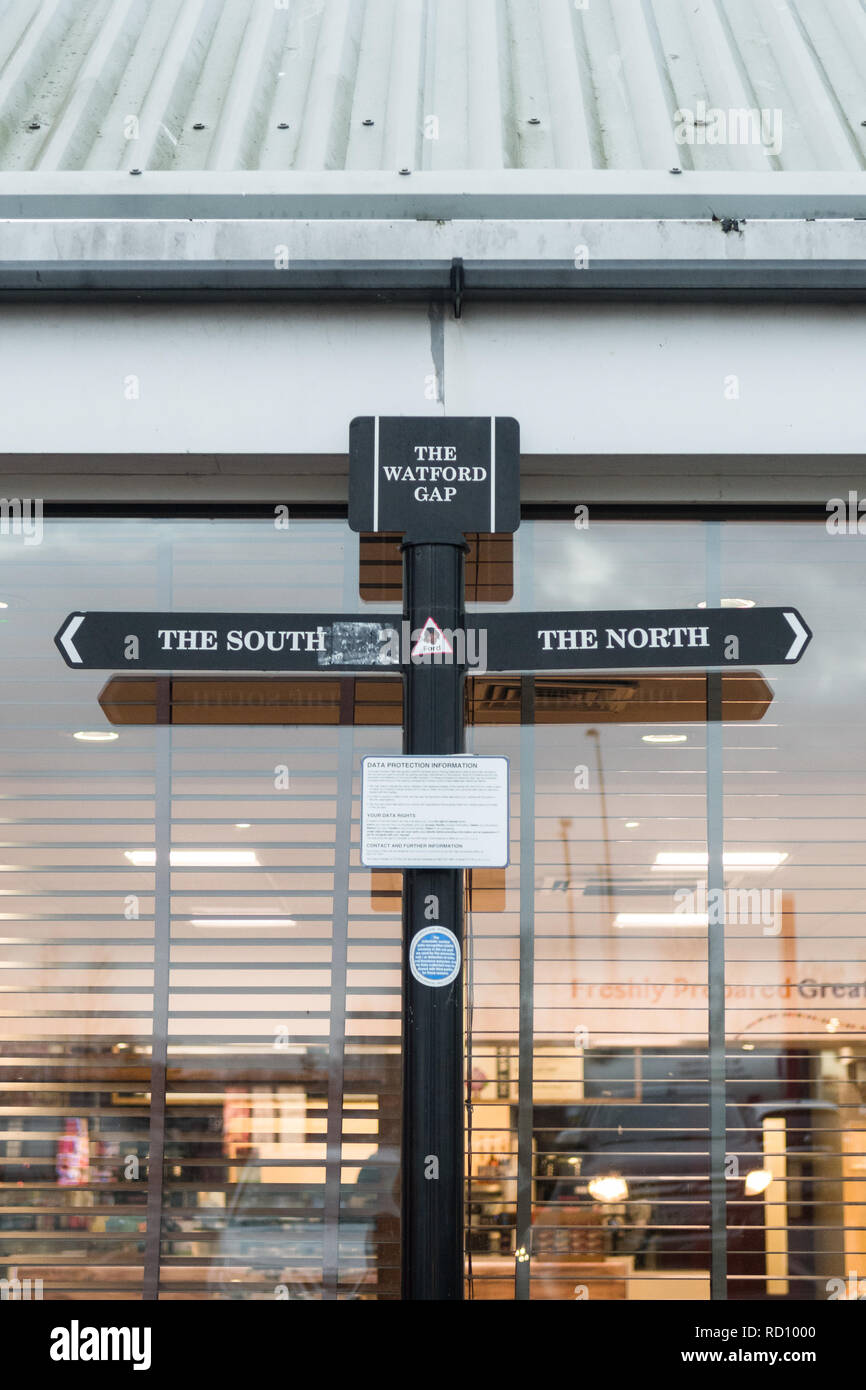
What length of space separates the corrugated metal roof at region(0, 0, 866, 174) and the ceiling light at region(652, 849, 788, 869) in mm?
3161

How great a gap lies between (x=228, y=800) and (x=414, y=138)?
3.28 metres

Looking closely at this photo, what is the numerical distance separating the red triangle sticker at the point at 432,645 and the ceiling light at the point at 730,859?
1732 millimetres

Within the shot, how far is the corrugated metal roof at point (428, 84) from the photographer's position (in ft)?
20.5

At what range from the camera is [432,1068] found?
→ 16.0ft

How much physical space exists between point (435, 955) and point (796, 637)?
71.1 inches

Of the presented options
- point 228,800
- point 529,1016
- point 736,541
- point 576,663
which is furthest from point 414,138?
point 529,1016

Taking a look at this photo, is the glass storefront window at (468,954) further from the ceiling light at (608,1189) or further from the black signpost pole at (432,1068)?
the black signpost pole at (432,1068)

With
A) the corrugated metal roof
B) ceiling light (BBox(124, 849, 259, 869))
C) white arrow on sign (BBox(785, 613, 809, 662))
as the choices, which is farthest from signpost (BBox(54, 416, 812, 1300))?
the corrugated metal roof

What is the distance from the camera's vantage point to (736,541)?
6.21 metres

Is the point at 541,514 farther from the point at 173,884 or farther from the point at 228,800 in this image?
the point at 173,884

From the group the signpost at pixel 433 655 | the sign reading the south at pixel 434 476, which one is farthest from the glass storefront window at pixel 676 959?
the sign reading the south at pixel 434 476

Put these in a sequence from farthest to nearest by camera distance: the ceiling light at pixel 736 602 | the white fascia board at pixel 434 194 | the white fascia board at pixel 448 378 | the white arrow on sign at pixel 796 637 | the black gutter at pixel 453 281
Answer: the ceiling light at pixel 736 602
the white fascia board at pixel 434 194
the white fascia board at pixel 448 378
the black gutter at pixel 453 281
the white arrow on sign at pixel 796 637

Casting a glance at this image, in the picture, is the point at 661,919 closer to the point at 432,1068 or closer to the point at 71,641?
the point at 432,1068

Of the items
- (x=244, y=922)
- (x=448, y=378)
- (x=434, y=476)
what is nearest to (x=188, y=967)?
(x=244, y=922)
